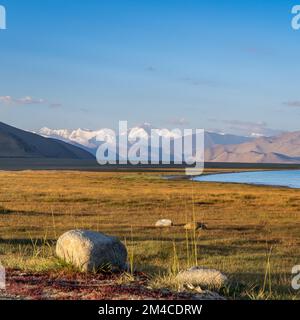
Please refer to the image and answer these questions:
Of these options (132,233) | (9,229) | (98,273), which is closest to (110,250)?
(98,273)

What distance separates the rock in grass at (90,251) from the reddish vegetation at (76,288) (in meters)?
Result: 0.47

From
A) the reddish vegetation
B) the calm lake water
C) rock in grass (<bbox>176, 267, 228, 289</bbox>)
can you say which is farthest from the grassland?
the calm lake water

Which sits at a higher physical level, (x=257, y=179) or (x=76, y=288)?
(x=76, y=288)

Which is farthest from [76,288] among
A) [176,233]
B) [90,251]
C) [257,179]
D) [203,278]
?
[257,179]

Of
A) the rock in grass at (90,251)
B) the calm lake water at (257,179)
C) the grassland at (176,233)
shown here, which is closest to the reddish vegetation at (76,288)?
the rock in grass at (90,251)

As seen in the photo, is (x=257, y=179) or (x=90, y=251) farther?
(x=257, y=179)

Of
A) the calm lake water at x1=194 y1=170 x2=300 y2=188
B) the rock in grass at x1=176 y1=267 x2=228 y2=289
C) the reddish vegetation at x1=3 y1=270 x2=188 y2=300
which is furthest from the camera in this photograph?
the calm lake water at x1=194 y1=170 x2=300 y2=188

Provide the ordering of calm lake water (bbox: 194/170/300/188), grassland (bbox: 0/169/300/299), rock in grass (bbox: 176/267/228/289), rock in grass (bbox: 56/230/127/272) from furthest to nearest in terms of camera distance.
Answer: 1. calm lake water (bbox: 194/170/300/188)
2. grassland (bbox: 0/169/300/299)
3. rock in grass (bbox: 56/230/127/272)
4. rock in grass (bbox: 176/267/228/289)

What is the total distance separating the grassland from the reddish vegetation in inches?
29.3

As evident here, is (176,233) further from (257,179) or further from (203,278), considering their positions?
(257,179)

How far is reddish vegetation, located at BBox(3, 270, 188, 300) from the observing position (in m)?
9.64

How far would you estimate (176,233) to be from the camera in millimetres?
28062

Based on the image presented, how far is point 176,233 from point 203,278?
1601 cm

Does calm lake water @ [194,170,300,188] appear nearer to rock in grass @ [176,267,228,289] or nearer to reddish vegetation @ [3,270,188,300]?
rock in grass @ [176,267,228,289]
